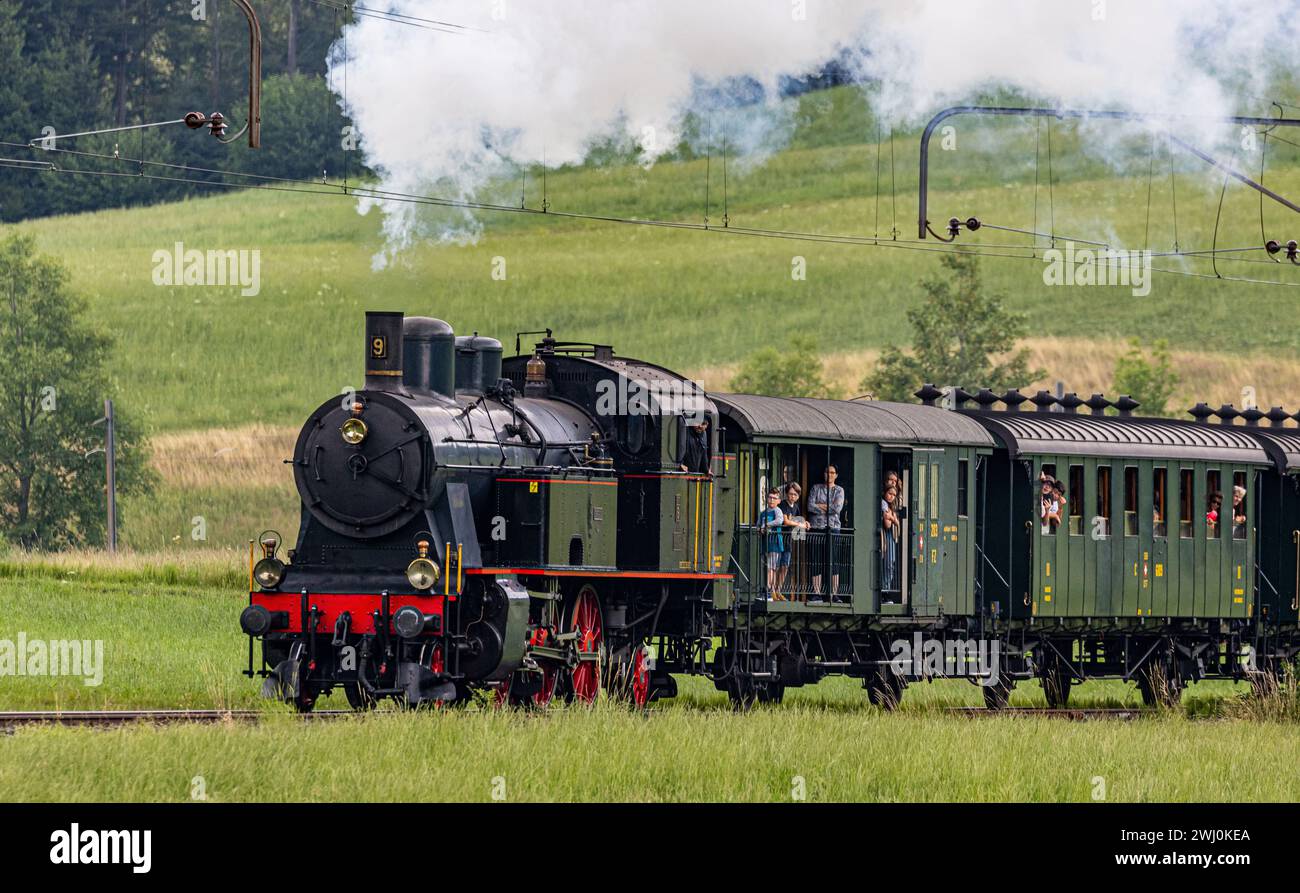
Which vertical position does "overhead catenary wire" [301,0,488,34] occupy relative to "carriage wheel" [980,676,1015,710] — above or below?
above

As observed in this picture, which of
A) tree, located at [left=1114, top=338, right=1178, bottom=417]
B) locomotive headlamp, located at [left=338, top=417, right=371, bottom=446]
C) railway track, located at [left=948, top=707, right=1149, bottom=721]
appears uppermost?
tree, located at [left=1114, top=338, right=1178, bottom=417]

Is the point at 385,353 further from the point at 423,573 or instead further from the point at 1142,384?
the point at 1142,384

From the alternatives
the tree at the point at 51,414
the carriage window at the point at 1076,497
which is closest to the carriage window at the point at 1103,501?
the carriage window at the point at 1076,497

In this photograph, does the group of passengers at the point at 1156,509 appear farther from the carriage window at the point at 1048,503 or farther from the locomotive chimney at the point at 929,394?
the locomotive chimney at the point at 929,394

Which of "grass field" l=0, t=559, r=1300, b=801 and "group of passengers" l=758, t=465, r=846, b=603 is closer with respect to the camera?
"grass field" l=0, t=559, r=1300, b=801

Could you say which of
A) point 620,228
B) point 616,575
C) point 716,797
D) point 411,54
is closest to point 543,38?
point 411,54

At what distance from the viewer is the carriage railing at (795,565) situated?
A: 807 inches

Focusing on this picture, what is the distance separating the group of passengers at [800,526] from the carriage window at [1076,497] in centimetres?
399

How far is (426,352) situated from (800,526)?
5.00 meters

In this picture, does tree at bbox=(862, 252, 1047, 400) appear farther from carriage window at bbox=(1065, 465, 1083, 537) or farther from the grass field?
the grass field

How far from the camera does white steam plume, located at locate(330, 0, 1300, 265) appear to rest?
84.5ft

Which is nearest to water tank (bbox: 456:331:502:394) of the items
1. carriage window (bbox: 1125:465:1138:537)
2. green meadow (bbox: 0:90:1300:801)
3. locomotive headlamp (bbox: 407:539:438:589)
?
locomotive headlamp (bbox: 407:539:438:589)

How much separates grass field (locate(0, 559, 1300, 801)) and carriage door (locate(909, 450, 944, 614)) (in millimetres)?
1955

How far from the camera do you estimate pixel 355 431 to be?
17500 mm
